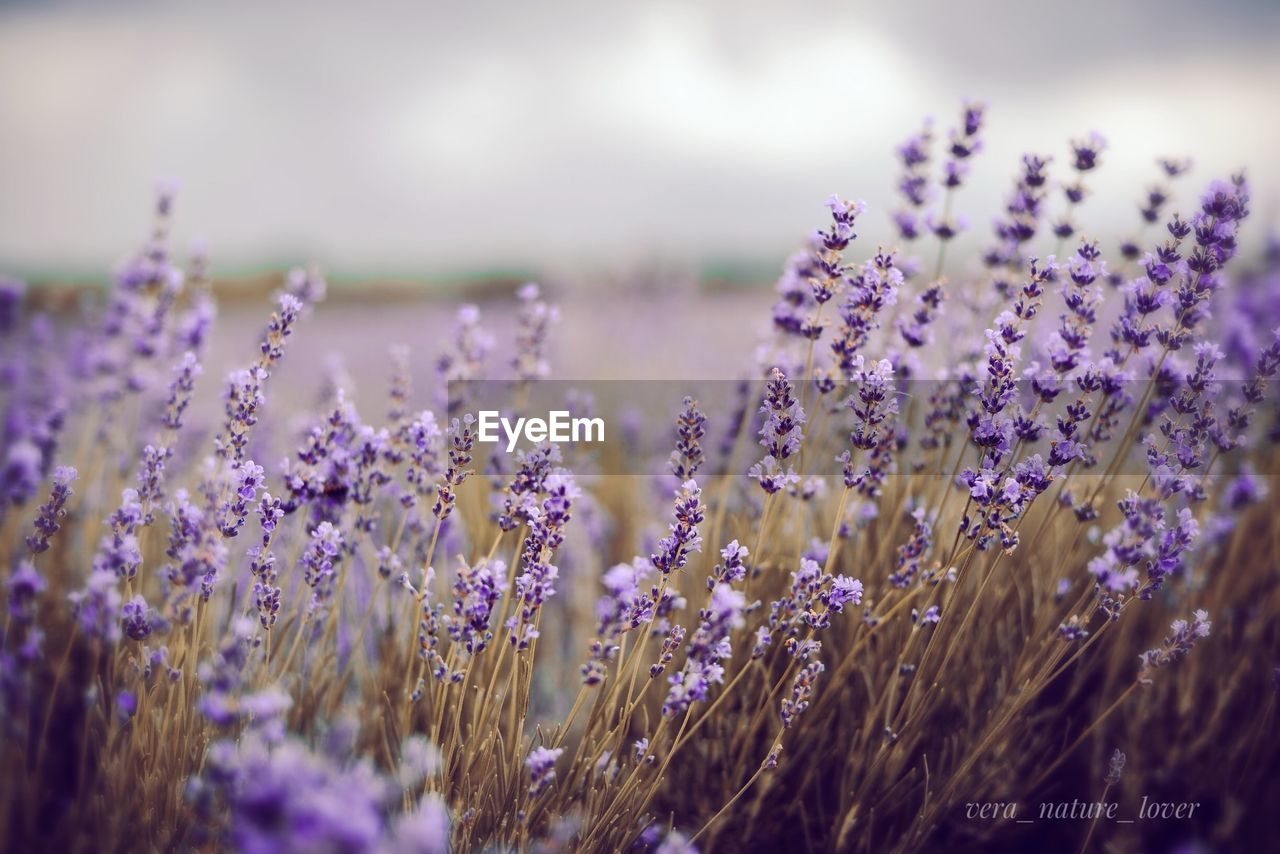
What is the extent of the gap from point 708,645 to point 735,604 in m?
0.15

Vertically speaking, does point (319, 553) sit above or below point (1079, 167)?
below

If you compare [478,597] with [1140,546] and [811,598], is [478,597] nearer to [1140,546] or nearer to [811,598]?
[811,598]

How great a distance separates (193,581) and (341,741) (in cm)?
58

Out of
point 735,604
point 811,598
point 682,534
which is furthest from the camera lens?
point 811,598

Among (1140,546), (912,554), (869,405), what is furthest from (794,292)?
(1140,546)

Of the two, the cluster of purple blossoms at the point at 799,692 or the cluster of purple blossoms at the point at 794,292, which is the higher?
the cluster of purple blossoms at the point at 794,292

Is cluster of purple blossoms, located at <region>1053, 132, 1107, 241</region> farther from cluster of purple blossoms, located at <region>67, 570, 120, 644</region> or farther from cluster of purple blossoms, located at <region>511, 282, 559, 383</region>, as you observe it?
cluster of purple blossoms, located at <region>67, 570, 120, 644</region>

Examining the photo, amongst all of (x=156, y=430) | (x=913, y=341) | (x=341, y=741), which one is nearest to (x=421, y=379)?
(x=156, y=430)

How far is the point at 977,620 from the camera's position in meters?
2.03

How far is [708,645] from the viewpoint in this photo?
1.40 meters

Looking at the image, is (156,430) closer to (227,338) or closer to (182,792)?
(182,792)

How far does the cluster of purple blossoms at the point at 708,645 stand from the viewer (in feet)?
4.33

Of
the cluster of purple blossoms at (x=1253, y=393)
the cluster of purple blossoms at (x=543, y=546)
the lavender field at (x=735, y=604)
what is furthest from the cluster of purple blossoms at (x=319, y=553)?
the cluster of purple blossoms at (x=1253, y=393)

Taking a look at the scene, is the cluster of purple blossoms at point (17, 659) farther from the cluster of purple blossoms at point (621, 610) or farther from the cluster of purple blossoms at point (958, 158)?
the cluster of purple blossoms at point (958, 158)
